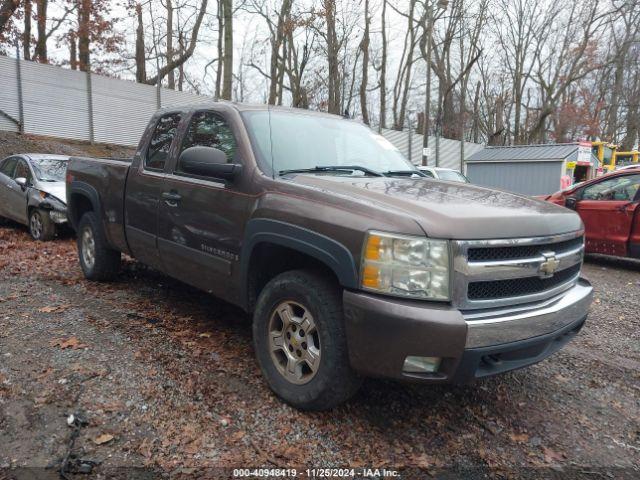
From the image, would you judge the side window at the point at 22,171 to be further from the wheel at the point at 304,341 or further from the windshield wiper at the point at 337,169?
the wheel at the point at 304,341

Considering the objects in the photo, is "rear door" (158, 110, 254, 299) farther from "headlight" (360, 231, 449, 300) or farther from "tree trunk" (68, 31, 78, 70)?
"tree trunk" (68, 31, 78, 70)

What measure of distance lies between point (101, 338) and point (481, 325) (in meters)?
3.03

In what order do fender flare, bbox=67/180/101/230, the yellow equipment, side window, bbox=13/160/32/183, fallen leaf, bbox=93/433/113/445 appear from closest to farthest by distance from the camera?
fallen leaf, bbox=93/433/113/445 < fender flare, bbox=67/180/101/230 < side window, bbox=13/160/32/183 < the yellow equipment

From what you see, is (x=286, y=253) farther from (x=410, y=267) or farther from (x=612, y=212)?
(x=612, y=212)

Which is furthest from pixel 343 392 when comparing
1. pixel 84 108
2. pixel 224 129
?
pixel 84 108

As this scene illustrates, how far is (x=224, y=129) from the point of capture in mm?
3787

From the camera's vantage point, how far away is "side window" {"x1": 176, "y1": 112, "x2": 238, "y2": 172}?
3674mm

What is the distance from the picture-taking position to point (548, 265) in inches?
110

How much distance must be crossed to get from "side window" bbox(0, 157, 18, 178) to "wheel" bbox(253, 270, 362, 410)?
26.4 feet

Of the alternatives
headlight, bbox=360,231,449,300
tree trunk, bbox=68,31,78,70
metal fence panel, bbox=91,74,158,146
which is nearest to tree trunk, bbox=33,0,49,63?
tree trunk, bbox=68,31,78,70

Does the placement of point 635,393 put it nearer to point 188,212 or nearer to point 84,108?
point 188,212

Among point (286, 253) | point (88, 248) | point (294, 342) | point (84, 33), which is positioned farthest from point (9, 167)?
point (84, 33)

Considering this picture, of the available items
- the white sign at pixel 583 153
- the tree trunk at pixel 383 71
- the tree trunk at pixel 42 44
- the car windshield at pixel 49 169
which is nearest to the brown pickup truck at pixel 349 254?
the car windshield at pixel 49 169

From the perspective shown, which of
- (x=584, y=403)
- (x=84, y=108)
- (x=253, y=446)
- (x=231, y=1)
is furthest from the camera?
(x=231, y=1)
